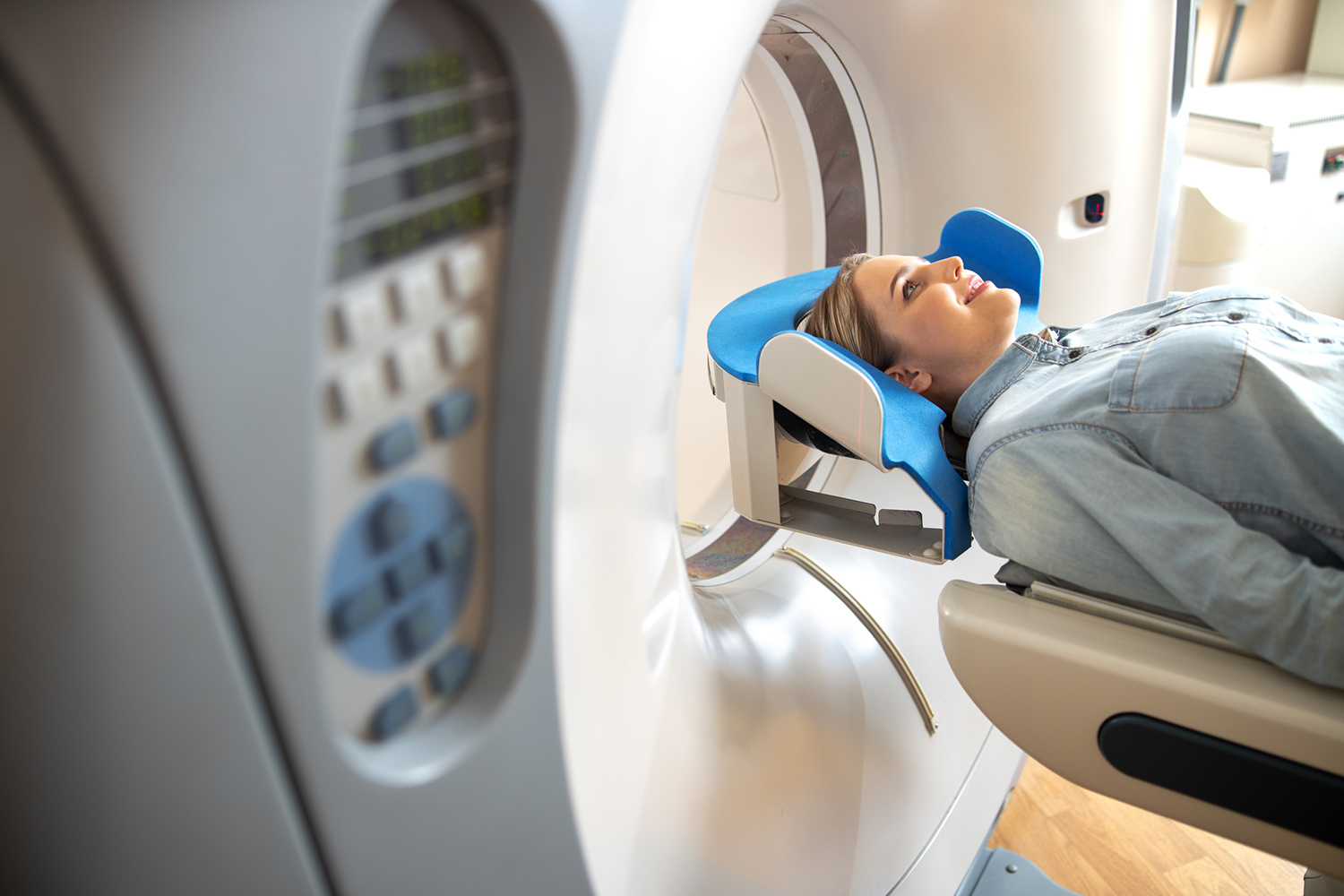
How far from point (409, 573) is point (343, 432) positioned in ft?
0.24

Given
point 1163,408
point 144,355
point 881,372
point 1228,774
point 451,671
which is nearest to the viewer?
point 144,355

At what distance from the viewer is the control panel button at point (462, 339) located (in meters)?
0.38

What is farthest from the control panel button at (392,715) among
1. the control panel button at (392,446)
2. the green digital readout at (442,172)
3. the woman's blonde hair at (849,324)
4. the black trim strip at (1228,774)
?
the woman's blonde hair at (849,324)

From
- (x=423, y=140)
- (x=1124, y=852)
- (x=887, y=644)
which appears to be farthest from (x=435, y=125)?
(x=1124, y=852)

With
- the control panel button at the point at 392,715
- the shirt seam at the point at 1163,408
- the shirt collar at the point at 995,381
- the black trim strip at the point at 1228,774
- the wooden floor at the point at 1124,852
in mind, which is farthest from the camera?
the wooden floor at the point at 1124,852

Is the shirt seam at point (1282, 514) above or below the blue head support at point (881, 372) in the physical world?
below

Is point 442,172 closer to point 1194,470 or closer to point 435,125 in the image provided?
point 435,125

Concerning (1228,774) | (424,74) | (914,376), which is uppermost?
(424,74)

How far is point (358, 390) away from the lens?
353 millimetres

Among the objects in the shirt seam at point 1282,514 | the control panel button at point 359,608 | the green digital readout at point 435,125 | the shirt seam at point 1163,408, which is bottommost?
the shirt seam at point 1282,514

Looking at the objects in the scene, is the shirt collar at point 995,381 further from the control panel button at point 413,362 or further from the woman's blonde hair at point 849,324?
the control panel button at point 413,362

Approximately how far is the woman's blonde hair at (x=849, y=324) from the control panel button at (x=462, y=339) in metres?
0.79

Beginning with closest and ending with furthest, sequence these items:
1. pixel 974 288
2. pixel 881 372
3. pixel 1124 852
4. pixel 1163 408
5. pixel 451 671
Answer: pixel 451 671 → pixel 1163 408 → pixel 881 372 → pixel 974 288 → pixel 1124 852

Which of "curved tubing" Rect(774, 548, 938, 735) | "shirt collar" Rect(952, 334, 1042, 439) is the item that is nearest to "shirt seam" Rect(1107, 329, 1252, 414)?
"shirt collar" Rect(952, 334, 1042, 439)
